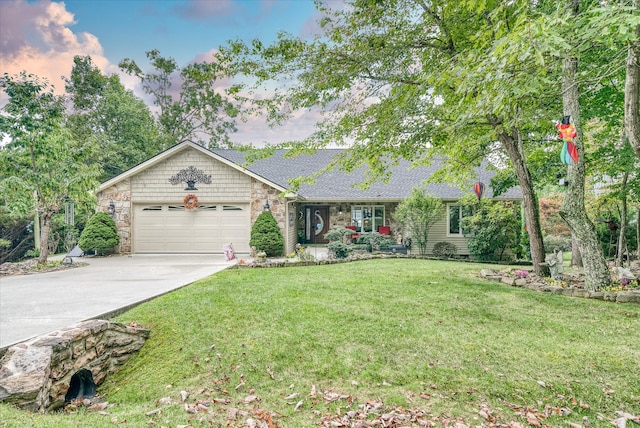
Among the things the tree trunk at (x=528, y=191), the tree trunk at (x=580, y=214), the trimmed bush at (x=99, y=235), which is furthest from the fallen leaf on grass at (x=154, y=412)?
the trimmed bush at (x=99, y=235)

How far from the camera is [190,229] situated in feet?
45.5

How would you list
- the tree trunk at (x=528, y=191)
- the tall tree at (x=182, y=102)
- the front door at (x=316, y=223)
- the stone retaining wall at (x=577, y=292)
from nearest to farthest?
the stone retaining wall at (x=577, y=292) → the tree trunk at (x=528, y=191) → the front door at (x=316, y=223) → the tall tree at (x=182, y=102)

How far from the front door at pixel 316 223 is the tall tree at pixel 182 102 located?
532 inches

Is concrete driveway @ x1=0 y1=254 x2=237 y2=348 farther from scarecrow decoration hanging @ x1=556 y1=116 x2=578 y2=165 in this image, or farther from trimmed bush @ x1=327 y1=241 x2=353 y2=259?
scarecrow decoration hanging @ x1=556 y1=116 x2=578 y2=165

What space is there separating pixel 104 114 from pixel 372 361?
91.8ft

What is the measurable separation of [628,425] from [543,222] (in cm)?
1766

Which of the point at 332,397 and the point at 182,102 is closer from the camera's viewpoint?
the point at 332,397

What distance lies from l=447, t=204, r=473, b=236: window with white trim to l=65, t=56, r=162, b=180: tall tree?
2076cm

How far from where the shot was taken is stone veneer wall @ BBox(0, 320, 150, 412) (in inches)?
113

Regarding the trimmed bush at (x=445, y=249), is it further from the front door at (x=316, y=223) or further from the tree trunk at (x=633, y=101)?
the tree trunk at (x=633, y=101)

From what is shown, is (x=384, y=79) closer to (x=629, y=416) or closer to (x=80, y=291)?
(x=629, y=416)

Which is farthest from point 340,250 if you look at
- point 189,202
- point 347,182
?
point 189,202

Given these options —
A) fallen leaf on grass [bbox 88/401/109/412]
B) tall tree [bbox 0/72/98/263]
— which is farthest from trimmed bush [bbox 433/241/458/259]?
fallen leaf on grass [bbox 88/401/109/412]

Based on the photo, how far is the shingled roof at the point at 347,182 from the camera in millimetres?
14954
